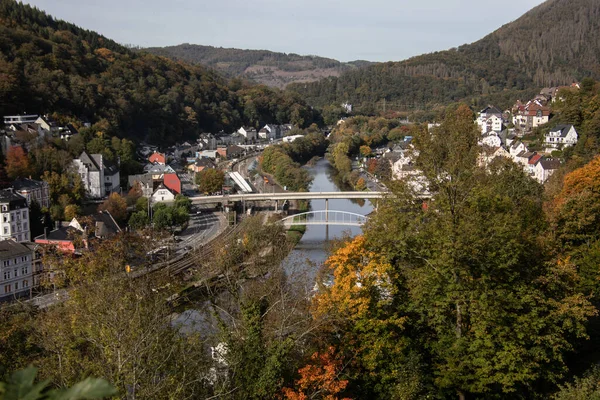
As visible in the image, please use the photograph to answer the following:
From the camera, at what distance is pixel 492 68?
55562 millimetres

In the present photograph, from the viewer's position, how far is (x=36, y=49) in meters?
24.7

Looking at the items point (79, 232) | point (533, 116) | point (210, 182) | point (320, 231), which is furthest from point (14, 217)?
point (533, 116)

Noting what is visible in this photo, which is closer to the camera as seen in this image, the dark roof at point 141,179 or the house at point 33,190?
the house at point 33,190

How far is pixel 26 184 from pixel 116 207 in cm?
212

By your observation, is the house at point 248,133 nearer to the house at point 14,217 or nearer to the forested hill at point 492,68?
the forested hill at point 492,68

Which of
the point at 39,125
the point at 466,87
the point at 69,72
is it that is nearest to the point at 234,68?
the point at 466,87

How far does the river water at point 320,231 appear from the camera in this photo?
1064 cm

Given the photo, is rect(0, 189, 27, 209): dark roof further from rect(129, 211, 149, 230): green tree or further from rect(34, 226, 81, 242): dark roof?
rect(129, 211, 149, 230): green tree

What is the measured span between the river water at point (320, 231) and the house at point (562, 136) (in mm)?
6579

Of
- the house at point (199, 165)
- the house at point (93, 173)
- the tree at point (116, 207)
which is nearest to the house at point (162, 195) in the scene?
the house at point (93, 173)

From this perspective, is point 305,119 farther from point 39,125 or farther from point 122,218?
point 122,218

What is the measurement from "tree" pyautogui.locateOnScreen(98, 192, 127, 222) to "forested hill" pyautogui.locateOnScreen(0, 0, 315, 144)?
279 inches

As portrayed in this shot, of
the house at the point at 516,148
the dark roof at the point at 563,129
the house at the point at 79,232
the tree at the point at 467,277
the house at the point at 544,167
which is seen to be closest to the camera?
the tree at the point at 467,277

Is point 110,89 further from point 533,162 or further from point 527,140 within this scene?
point 533,162
